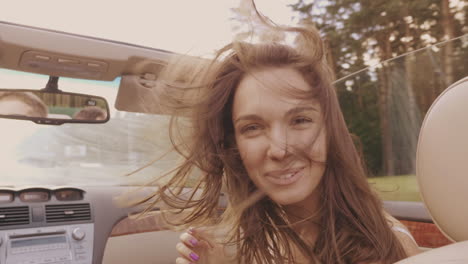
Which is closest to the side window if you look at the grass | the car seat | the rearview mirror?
the grass

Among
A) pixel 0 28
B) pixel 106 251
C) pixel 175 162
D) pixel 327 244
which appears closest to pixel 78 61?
pixel 0 28

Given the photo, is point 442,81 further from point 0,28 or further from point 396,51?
point 0,28

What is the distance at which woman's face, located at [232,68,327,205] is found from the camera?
1.56 meters

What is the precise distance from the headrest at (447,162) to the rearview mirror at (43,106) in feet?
7.31

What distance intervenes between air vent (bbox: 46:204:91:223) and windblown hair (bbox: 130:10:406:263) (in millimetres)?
1246

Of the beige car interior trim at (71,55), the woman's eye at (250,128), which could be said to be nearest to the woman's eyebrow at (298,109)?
the woman's eye at (250,128)

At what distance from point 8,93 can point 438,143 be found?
241cm

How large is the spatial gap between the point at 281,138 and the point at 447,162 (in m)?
0.59

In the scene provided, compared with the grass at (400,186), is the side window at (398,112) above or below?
above

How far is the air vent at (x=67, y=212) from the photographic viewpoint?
2.97 meters

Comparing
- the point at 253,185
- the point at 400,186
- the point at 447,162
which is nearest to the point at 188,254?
the point at 253,185

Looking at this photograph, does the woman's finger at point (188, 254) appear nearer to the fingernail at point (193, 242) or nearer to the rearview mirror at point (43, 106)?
the fingernail at point (193, 242)

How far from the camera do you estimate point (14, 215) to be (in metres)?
2.85

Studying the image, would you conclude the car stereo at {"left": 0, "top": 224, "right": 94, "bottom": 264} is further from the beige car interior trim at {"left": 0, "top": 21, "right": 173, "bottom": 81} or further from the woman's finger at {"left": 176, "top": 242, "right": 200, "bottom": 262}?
the woman's finger at {"left": 176, "top": 242, "right": 200, "bottom": 262}
